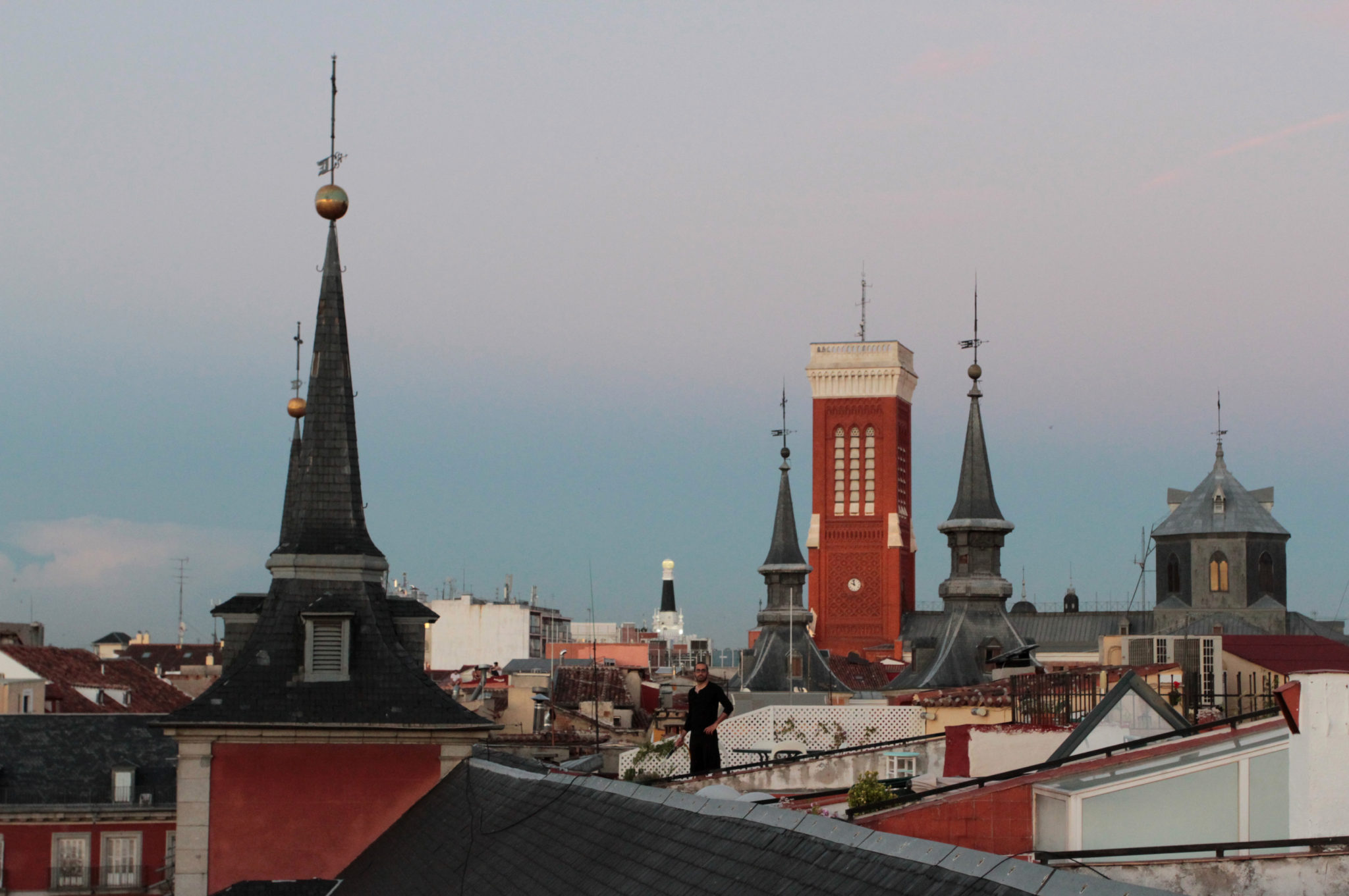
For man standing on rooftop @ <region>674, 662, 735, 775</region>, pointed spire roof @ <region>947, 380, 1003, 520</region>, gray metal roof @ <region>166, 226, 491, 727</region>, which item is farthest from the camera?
pointed spire roof @ <region>947, 380, 1003, 520</region>

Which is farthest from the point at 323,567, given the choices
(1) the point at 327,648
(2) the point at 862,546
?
(2) the point at 862,546

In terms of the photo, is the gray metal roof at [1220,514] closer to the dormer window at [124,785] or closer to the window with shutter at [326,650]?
the dormer window at [124,785]

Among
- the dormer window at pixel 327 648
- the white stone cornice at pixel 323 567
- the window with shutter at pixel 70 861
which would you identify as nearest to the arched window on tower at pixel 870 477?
the window with shutter at pixel 70 861

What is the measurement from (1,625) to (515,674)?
24062 millimetres

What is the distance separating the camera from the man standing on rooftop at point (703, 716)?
48.7 ft

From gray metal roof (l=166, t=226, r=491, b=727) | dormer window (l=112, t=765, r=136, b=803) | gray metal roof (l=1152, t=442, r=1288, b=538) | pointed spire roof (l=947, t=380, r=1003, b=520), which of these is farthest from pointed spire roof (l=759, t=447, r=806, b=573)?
gray metal roof (l=166, t=226, r=491, b=727)

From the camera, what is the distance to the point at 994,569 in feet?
229

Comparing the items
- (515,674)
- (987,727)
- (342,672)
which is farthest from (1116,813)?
(515,674)

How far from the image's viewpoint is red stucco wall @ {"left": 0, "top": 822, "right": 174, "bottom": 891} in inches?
1622

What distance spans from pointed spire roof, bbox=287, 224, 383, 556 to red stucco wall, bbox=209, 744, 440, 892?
2.85 m

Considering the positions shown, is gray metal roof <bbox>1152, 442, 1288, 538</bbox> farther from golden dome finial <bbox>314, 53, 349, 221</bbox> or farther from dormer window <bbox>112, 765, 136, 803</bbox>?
golden dome finial <bbox>314, 53, 349, 221</bbox>

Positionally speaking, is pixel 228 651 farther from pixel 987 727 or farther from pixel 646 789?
pixel 646 789

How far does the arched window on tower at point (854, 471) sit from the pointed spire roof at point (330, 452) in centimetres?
8892

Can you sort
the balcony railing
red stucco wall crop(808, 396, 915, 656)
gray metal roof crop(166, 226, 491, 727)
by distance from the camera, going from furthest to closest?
1. red stucco wall crop(808, 396, 915, 656)
2. the balcony railing
3. gray metal roof crop(166, 226, 491, 727)
